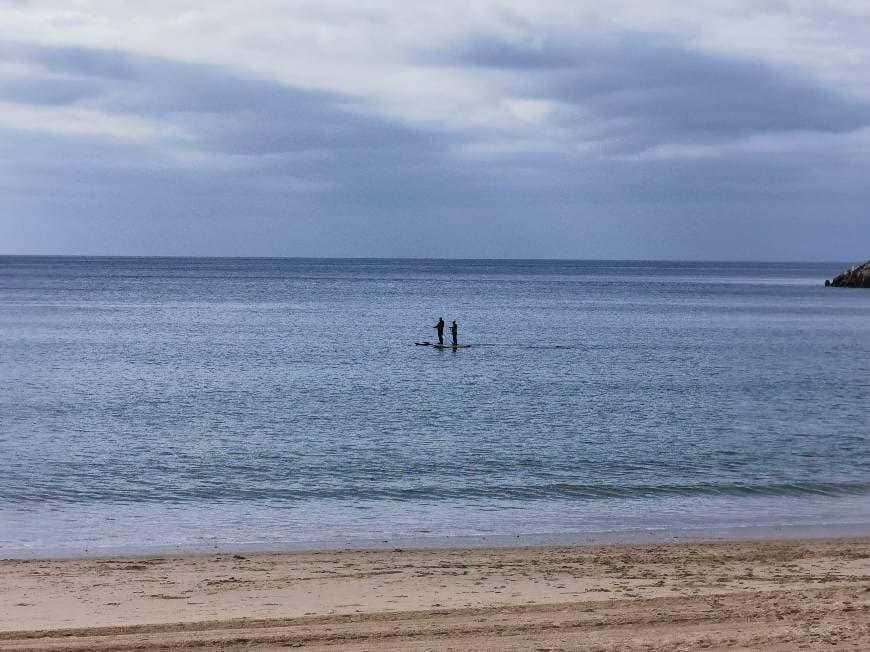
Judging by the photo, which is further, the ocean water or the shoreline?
the ocean water

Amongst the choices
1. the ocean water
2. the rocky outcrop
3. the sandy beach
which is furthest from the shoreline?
the rocky outcrop

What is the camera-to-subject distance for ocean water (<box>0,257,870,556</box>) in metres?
19.3

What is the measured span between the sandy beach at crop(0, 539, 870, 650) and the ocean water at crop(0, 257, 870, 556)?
6.26ft

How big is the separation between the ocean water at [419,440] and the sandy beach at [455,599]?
1.91 metres

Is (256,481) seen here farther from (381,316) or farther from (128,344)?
(381,316)

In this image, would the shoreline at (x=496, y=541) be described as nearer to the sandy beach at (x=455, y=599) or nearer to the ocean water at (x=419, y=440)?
the ocean water at (x=419, y=440)

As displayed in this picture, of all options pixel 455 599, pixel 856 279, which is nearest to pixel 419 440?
pixel 455 599

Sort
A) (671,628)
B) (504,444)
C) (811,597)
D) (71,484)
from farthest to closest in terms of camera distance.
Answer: (504,444) → (71,484) → (811,597) → (671,628)

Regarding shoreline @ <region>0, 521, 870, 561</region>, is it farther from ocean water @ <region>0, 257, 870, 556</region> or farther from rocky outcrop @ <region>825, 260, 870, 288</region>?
rocky outcrop @ <region>825, 260, 870, 288</region>

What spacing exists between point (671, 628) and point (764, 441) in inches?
721

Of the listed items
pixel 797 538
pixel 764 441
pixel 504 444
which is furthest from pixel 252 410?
pixel 797 538

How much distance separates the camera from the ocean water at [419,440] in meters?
19.3

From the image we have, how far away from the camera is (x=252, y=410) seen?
1353 inches

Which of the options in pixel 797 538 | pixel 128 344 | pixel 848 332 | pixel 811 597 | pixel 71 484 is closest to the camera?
pixel 811 597
